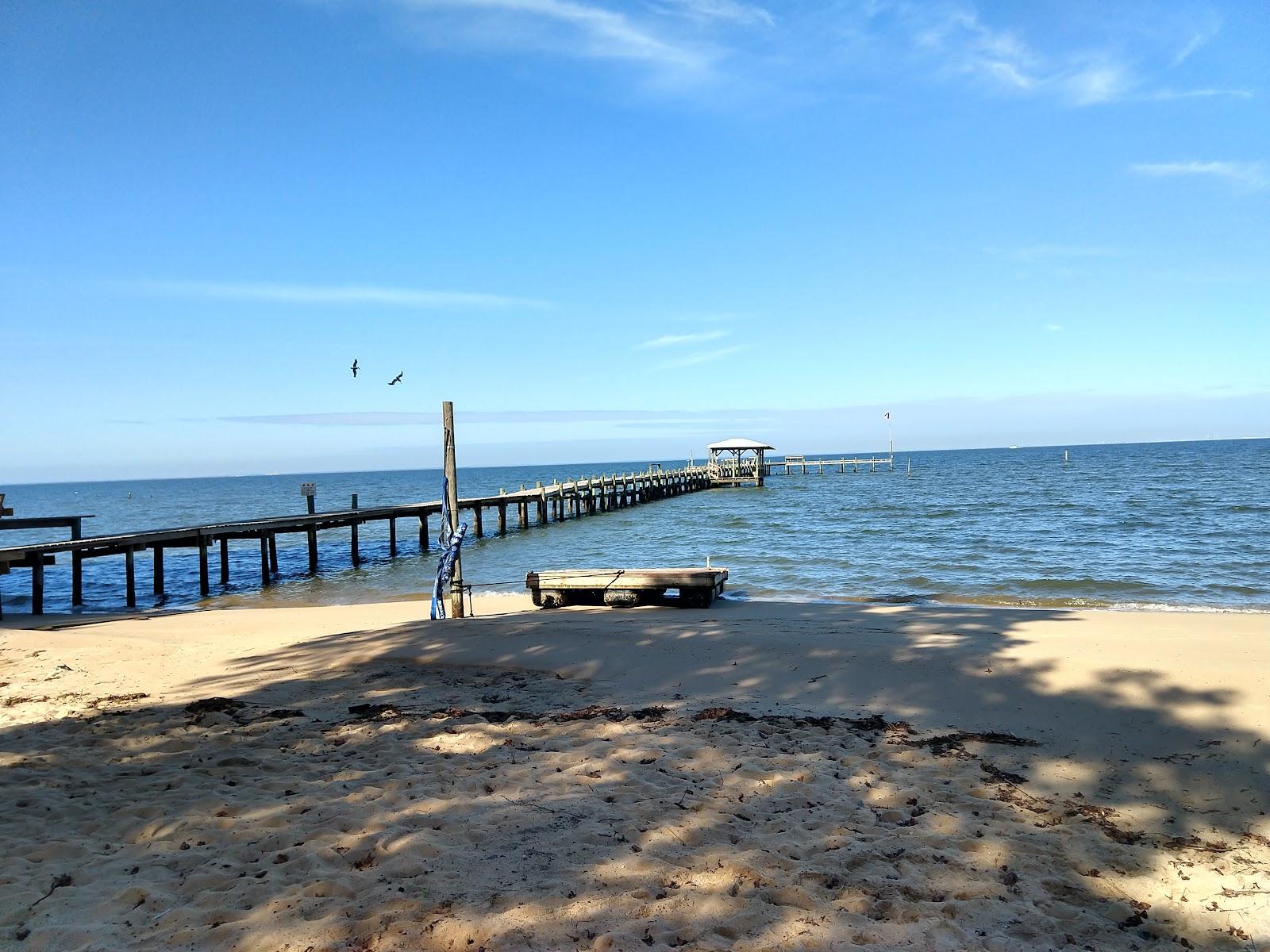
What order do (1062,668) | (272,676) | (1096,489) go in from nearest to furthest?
1. (1062,668)
2. (272,676)
3. (1096,489)

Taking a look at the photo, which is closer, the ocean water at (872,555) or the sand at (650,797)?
the sand at (650,797)

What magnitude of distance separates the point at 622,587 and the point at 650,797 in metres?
7.94

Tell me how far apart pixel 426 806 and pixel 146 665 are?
6.08 m

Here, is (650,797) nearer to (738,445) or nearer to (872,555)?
(872,555)

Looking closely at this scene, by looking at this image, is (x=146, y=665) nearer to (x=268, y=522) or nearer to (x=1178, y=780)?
(x=1178, y=780)

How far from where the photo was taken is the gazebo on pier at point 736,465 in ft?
203

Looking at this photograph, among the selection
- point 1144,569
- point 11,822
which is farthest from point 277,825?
point 1144,569

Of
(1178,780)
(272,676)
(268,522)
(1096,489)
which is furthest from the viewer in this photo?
(1096,489)

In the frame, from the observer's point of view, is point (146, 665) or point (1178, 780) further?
point (146, 665)

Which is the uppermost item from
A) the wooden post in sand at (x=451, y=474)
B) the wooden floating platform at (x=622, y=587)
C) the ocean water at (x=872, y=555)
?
the wooden post in sand at (x=451, y=474)

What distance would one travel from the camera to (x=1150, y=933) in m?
3.38

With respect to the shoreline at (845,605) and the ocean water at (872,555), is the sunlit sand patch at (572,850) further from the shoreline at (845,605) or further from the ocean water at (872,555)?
the ocean water at (872,555)

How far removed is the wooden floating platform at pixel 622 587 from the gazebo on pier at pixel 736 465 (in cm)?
4834

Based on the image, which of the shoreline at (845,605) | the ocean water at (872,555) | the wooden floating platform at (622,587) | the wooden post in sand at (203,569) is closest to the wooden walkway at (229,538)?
the wooden post in sand at (203,569)
